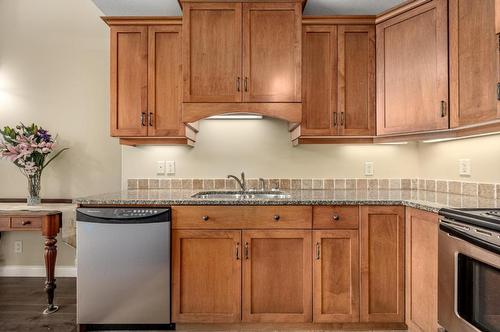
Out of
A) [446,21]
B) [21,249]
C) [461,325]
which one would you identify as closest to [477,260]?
[461,325]

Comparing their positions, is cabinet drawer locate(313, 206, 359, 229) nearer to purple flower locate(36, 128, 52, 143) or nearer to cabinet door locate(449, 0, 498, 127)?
cabinet door locate(449, 0, 498, 127)

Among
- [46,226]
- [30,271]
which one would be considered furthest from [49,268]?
[30,271]

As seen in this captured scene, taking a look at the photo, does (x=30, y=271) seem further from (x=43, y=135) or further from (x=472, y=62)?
(x=472, y=62)

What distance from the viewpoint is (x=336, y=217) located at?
222 centimetres

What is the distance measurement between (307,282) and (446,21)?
1957 mm

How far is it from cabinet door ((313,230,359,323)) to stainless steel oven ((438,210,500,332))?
578 mm

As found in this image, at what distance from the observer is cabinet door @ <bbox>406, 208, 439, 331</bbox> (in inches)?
74.6

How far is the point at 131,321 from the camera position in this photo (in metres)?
2.21

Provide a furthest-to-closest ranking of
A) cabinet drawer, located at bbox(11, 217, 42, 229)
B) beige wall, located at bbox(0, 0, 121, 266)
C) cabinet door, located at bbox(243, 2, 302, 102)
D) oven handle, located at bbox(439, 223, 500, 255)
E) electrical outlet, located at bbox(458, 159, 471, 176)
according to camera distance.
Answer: beige wall, located at bbox(0, 0, 121, 266), cabinet drawer, located at bbox(11, 217, 42, 229), cabinet door, located at bbox(243, 2, 302, 102), electrical outlet, located at bbox(458, 159, 471, 176), oven handle, located at bbox(439, 223, 500, 255)

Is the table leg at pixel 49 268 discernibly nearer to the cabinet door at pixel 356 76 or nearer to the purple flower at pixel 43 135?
the purple flower at pixel 43 135

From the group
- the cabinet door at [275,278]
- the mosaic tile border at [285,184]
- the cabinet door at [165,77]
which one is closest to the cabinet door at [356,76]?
the mosaic tile border at [285,184]

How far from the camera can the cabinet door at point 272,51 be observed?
2.54 meters

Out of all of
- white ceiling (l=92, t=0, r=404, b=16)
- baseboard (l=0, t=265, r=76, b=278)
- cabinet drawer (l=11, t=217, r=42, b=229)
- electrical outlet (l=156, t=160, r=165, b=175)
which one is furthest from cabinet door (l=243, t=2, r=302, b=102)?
baseboard (l=0, t=265, r=76, b=278)

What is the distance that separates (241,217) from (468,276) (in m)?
1.29
